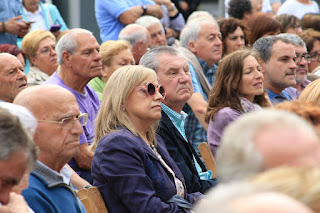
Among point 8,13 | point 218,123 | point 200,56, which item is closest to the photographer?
point 218,123

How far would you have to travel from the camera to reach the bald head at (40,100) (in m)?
3.01

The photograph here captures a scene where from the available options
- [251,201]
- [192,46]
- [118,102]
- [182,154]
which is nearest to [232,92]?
[182,154]

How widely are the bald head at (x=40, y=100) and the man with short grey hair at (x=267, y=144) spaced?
5.25 ft

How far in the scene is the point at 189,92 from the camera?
4.67 m

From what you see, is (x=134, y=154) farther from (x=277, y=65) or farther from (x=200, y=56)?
(x=200, y=56)

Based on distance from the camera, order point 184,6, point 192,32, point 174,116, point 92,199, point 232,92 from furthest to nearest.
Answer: point 184,6 → point 192,32 → point 232,92 → point 174,116 → point 92,199

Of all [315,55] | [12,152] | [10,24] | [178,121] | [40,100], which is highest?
[12,152]

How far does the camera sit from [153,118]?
12.5 feet

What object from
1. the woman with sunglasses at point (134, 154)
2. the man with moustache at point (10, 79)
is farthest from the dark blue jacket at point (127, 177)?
the man with moustache at point (10, 79)

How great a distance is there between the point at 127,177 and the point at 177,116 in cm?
121

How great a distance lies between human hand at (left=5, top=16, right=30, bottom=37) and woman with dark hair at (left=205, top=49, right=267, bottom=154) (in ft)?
9.98

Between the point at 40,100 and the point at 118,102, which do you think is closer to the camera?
the point at 40,100

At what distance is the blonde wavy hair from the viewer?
3684mm

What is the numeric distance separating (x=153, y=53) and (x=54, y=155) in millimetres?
1984
